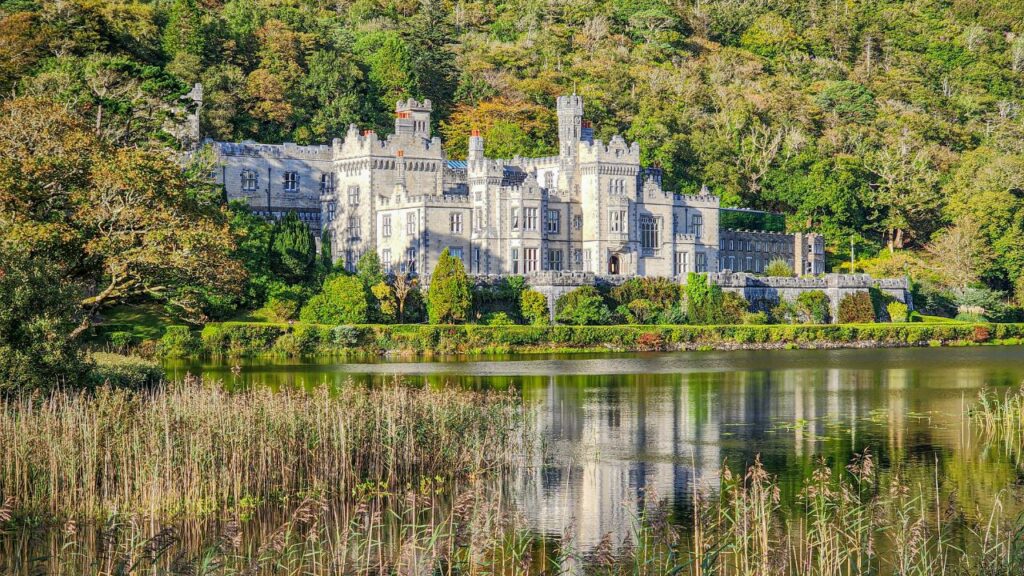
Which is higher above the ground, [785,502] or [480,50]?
[480,50]

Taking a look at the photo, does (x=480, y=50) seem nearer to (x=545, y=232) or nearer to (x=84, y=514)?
(x=545, y=232)

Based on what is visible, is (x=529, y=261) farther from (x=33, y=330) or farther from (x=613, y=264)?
(x=33, y=330)

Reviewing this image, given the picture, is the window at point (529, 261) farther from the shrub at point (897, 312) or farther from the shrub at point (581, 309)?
the shrub at point (897, 312)

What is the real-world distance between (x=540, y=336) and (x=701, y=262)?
19802 millimetres

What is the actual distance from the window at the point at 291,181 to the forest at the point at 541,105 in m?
6.18

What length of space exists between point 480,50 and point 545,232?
40.3 metres

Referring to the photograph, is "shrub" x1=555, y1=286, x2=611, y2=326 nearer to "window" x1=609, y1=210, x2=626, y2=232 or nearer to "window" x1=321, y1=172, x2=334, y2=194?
"window" x1=609, y1=210, x2=626, y2=232

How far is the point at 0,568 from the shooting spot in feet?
59.4

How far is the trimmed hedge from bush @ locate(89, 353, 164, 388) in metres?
16.0

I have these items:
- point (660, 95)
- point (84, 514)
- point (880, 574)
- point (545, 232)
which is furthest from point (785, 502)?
point (660, 95)

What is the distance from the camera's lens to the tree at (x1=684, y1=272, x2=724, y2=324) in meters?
67.1

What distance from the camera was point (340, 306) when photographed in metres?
58.8

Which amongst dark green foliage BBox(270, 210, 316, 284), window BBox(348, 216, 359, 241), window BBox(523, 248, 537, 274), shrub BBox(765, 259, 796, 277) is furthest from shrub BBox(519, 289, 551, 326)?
shrub BBox(765, 259, 796, 277)

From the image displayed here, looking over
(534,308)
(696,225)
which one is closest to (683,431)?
(534,308)
